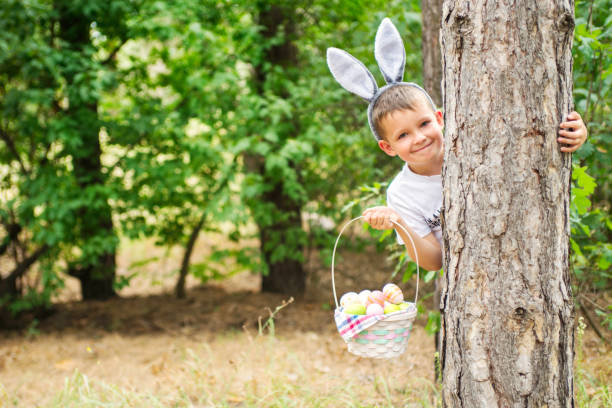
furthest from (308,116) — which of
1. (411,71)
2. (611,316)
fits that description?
(611,316)

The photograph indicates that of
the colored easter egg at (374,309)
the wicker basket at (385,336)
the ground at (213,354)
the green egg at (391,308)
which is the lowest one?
the ground at (213,354)

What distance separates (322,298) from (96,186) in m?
3.00

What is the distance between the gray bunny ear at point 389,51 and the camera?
7.50ft

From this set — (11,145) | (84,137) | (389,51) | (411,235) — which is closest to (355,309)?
(411,235)

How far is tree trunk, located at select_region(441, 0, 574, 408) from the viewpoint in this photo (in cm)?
179

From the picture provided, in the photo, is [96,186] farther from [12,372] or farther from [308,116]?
[308,116]

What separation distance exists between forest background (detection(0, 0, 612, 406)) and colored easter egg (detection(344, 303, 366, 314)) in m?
2.87

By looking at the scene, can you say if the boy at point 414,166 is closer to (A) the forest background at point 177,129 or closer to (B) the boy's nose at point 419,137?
(B) the boy's nose at point 419,137

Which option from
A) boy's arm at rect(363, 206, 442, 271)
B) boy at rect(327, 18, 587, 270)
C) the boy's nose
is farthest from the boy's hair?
boy's arm at rect(363, 206, 442, 271)

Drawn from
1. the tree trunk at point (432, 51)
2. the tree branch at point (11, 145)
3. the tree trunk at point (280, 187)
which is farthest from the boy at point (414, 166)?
the tree branch at point (11, 145)

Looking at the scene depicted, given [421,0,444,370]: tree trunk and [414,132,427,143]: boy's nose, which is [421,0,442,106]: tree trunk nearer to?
[421,0,444,370]: tree trunk

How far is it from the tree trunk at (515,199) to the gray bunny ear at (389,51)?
16.8 inches

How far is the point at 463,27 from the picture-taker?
1.86m

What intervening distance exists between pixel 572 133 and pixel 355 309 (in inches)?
39.6
